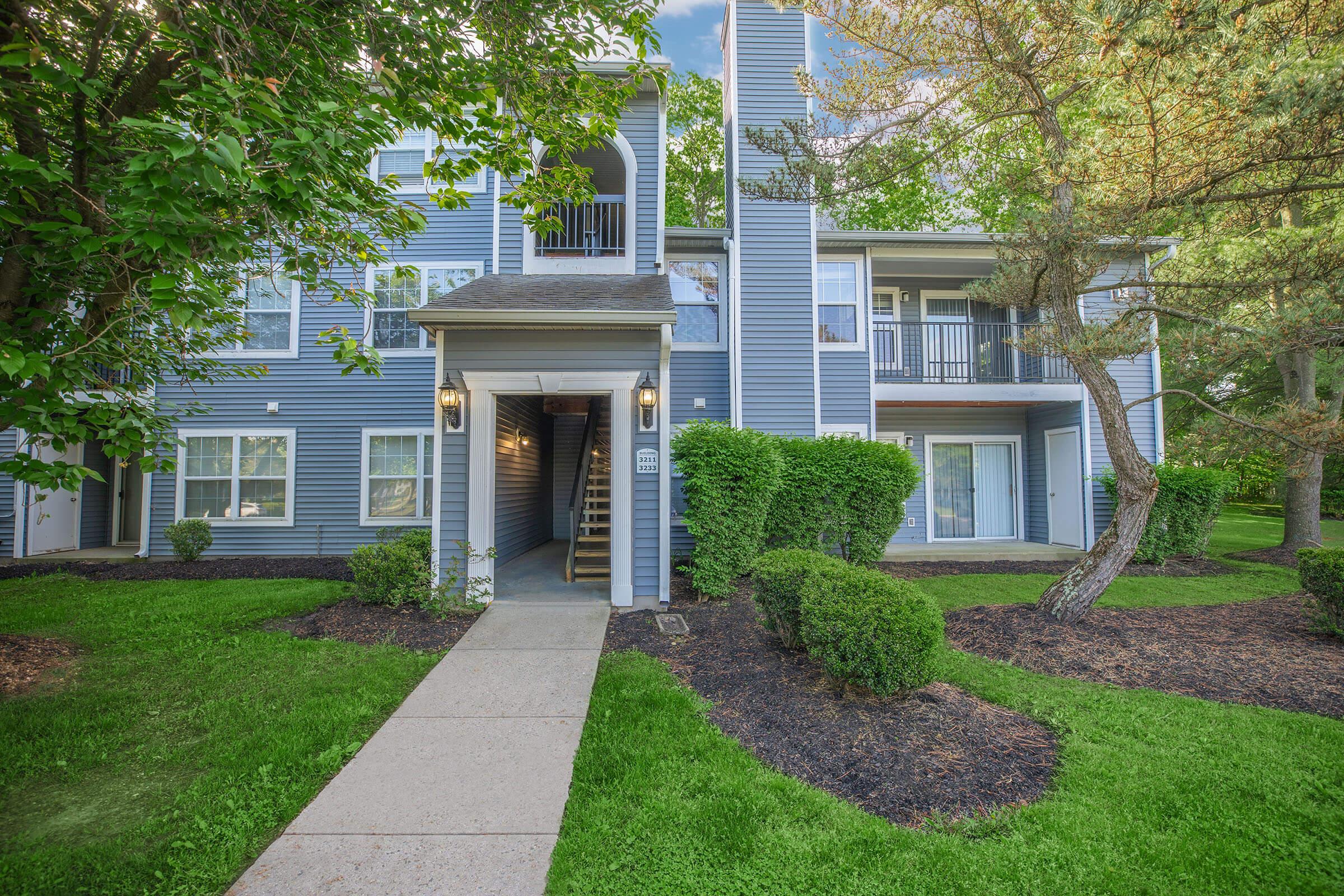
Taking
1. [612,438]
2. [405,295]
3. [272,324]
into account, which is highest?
[405,295]

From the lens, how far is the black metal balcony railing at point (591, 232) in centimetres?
837

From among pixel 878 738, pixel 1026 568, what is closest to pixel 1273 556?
pixel 1026 568

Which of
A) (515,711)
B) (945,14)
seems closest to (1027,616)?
(515,711)

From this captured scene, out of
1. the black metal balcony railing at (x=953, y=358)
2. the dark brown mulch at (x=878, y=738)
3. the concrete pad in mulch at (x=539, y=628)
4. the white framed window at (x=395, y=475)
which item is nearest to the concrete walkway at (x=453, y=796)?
the concrete pad in mulch at (x=539, y=628)

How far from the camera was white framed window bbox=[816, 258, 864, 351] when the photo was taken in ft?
33.0

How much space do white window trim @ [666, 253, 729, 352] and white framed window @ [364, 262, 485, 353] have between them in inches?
135

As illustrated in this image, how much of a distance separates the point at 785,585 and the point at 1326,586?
496 centimetres

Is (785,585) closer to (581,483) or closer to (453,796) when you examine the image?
(453,796)

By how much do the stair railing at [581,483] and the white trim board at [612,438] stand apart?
113cm

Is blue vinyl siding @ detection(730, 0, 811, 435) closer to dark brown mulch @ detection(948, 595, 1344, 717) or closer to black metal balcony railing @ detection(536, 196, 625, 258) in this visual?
black metal balcony railing @ detection(536, 196, 625, 258)

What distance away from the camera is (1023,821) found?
2508 millimetres

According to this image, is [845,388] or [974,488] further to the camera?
[974,488]

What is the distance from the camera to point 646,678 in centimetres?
411

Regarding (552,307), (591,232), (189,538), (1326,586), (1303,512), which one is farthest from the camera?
(1303,512)
